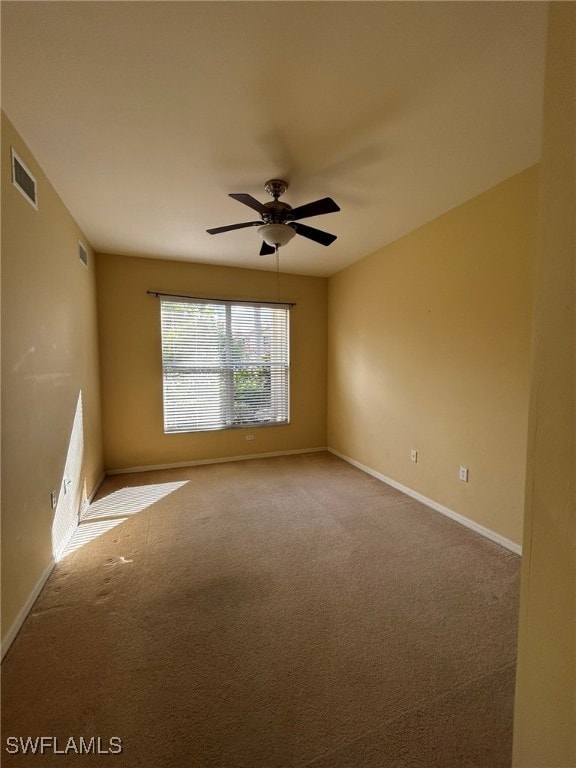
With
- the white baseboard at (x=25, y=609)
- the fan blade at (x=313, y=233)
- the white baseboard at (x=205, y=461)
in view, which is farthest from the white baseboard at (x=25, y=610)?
the fan blade at (x=313, y=233)

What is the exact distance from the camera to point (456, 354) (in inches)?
105

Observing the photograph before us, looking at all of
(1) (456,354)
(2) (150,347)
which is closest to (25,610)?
(2) (150,347)

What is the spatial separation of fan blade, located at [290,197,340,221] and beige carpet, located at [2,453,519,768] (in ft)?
7.74

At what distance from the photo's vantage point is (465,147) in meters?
1.87

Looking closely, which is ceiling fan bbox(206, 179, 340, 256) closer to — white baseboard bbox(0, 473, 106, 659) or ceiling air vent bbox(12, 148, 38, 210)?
ceiling air vent bbox(12, 148, 38, 210)

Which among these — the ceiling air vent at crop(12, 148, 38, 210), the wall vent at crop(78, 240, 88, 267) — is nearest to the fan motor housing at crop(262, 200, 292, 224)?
the ceiling air vent at crop(12, 148, 38, 210)

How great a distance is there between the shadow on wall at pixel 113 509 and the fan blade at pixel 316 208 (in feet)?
9.35

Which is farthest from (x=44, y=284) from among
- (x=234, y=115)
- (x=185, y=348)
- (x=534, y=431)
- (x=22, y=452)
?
(x=534, y=431)

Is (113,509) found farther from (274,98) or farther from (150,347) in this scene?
(274,98)

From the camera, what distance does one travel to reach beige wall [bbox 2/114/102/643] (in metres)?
1.56

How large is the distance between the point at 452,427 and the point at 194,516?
2415 millimetres

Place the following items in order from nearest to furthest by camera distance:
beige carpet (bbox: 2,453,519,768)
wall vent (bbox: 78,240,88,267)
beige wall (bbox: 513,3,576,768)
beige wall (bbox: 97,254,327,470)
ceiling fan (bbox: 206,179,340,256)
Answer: beige wall (bbox: 513,3,576,768)
beige carpet (bbox: 2,453,519,768)
ceiling fan (bbox: 206,179,340,256)
wall vent (bbox: 78,240,88,267)
beige wall (bbox: 97,254,327,470)

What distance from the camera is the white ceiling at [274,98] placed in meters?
1.18

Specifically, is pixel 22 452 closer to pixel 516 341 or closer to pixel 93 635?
pixel 93 635
